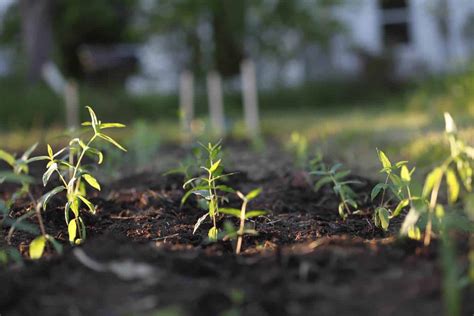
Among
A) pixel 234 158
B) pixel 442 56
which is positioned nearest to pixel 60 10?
pixel 442 56

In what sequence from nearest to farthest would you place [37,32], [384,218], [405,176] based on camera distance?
[405,176], [384,218], [37,32]

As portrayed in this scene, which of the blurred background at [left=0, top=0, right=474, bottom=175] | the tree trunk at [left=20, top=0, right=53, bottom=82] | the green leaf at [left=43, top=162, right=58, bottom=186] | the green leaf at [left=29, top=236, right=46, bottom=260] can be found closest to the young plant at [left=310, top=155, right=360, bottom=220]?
the green leaf at [left=43, top=162, right=58, bottom=186]

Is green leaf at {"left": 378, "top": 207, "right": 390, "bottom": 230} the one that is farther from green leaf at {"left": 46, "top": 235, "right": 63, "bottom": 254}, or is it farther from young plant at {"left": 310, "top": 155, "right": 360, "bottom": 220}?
green leaf at {"left": 46, "top": 235, "right": 63, "bottom": 254}

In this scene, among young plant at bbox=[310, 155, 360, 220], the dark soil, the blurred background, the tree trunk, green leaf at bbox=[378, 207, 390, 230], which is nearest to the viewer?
the dark soil

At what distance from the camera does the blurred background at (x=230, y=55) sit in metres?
11.7

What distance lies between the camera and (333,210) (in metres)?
3.00

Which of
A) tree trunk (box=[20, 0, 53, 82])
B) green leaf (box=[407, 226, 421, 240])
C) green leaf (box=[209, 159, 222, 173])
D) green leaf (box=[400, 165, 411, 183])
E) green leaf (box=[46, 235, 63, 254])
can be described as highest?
tree trunk (box=[20, 0, 53, 82])

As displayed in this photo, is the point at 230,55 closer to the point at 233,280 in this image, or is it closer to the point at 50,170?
the point at 50,170

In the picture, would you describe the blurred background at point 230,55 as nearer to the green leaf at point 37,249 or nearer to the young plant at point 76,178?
the young plant at point 76,178

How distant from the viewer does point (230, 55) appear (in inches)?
558

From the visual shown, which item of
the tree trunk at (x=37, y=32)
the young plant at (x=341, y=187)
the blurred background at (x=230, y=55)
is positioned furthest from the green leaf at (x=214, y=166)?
the tree trunk at (x=37, y=32)

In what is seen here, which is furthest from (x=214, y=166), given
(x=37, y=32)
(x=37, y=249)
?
(x=37, y=32)

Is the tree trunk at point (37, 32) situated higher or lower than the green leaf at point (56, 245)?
higher

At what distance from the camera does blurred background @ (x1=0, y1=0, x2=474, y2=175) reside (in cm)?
1171
